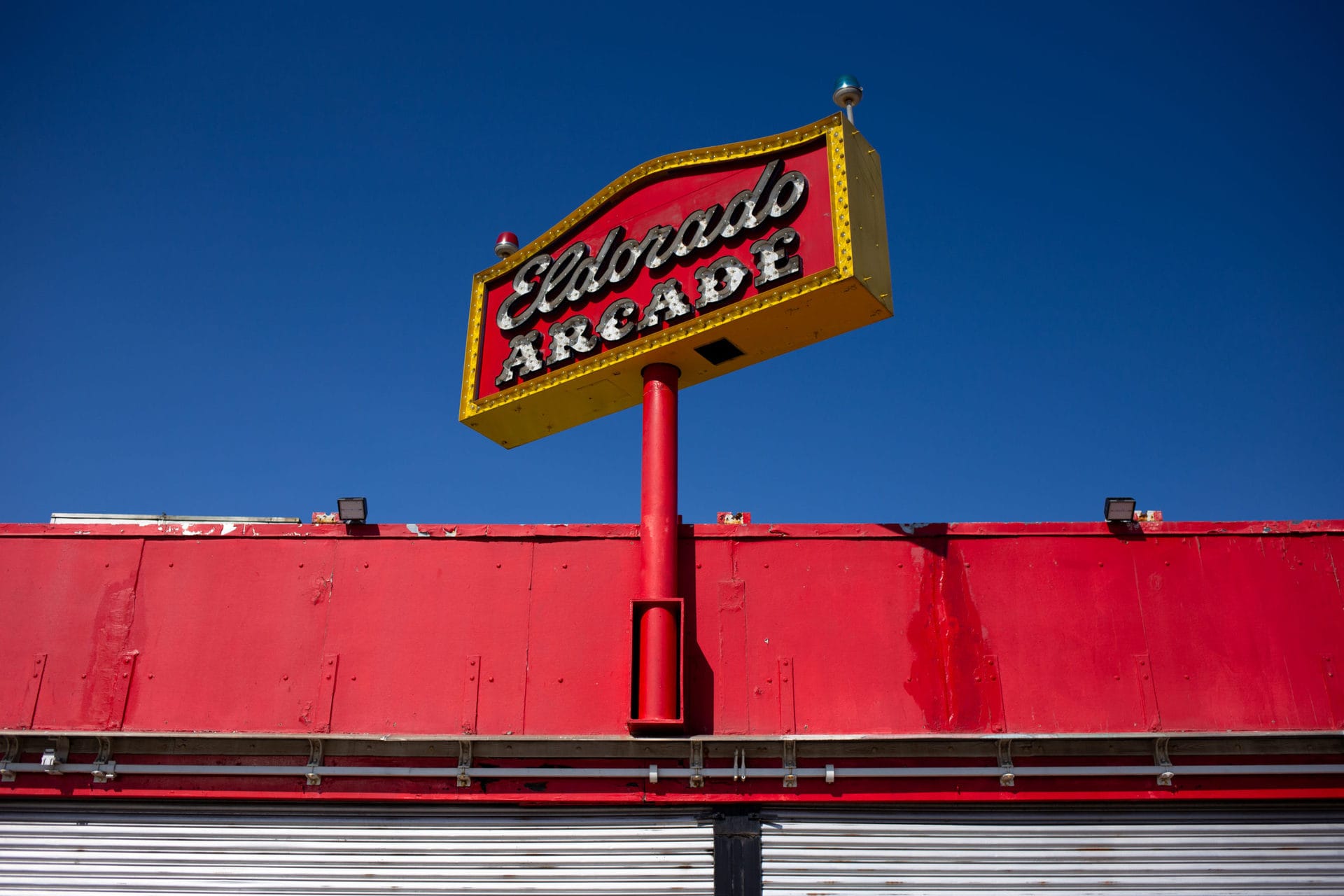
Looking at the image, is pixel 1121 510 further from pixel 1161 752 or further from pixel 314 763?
pixel 314 763

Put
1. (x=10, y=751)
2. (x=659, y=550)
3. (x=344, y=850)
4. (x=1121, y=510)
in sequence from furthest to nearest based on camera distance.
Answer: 1. (x=1121, y=510)
2. (x=659, y=550)
3. (x=10, y=751)
4. (x=344, y=850)

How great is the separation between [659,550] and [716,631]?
3.70 ft

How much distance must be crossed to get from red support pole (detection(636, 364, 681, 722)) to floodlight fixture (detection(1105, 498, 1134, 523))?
5.01 metres

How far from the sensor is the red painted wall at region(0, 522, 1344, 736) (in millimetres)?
11016

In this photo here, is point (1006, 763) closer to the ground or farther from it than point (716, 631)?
closer to the ground

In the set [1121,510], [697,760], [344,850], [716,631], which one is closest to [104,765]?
[344,850]

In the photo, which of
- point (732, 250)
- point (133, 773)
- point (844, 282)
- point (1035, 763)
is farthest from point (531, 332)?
point (1035, 763)

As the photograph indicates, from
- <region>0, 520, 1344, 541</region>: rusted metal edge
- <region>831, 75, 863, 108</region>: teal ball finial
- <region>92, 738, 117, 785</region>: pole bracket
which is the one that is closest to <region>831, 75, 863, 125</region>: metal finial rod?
<region>831, 75, 863, 108</region>: teal ball finial

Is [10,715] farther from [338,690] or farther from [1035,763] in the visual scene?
[1035,763]

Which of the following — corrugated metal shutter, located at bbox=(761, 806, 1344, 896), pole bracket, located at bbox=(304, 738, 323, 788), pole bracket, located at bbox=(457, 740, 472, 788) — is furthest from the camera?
pole bracket, located at bbox=(304, 738, 323, 788)

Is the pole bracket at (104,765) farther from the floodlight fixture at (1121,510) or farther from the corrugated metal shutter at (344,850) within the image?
the floodlight fixture at (1121,510)

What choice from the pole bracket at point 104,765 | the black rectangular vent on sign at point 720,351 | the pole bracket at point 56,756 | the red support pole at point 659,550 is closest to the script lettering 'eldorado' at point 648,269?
the black rectangular vent on sign at point 720,351

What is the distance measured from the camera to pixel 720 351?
12367 millimetres

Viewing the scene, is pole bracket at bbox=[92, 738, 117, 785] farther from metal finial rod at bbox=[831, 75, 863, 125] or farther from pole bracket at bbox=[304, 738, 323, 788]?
metal finial rod at bbox=[831, 75, 863, 125]
